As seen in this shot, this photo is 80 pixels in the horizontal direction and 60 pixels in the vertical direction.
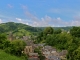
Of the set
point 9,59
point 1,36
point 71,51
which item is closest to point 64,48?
point 71,51

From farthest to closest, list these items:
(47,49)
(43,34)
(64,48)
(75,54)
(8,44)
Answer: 1. (43,34)
2. (47,49)
3. (64,48)
4. (75,54)
5. (8,44)

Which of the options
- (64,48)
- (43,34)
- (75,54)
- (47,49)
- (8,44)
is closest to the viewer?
(8,44)

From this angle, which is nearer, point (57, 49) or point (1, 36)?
point (1, 36)

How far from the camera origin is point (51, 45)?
256 feet

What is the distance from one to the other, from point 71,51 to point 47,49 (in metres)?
23.7

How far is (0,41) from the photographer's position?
25.0 metres

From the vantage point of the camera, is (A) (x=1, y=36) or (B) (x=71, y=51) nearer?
(A) (x=1, y=36)

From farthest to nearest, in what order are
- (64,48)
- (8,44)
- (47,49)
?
(47,49) → (64,48) → (8,44)

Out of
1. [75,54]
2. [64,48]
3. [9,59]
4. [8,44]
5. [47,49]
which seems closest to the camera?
[9,59]

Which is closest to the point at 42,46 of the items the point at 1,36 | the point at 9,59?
the point at 1,36

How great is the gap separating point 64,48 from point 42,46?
32.5 feet

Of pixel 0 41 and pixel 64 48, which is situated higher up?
pixel 0 41

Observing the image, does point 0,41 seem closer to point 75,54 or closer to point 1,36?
point 1,36

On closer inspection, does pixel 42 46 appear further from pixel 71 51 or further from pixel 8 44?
pixel 8 44
